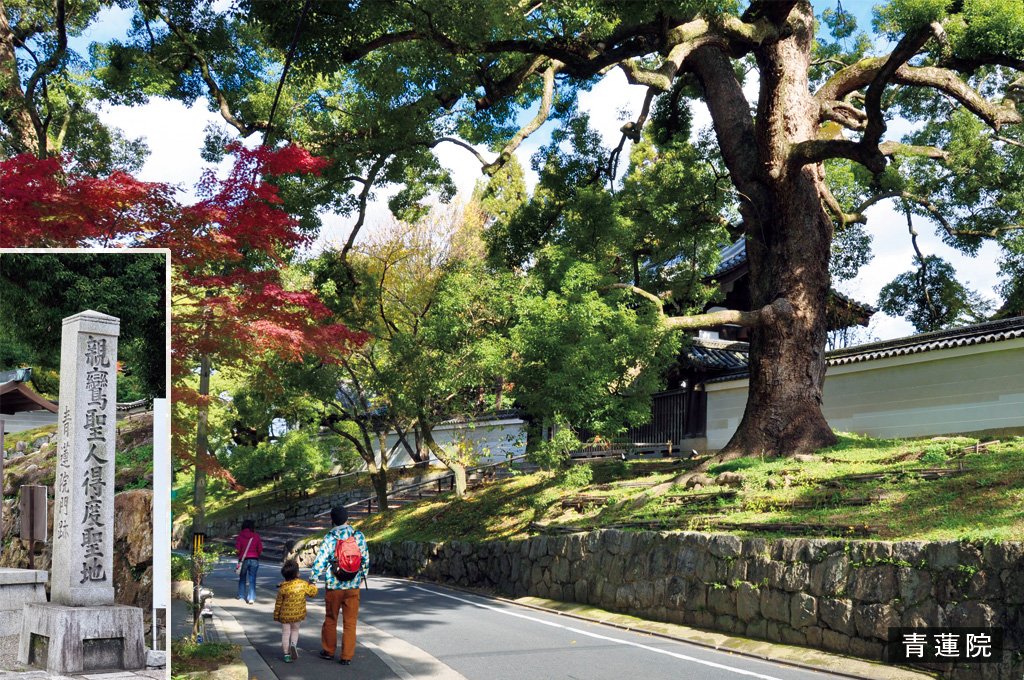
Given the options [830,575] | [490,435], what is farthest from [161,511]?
[490,435]

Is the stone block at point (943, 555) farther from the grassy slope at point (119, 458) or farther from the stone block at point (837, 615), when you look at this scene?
the grassy slope at point (119, 458)

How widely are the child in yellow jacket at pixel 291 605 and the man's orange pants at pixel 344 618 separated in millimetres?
317

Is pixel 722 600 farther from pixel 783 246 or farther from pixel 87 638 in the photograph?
pixel 87 638

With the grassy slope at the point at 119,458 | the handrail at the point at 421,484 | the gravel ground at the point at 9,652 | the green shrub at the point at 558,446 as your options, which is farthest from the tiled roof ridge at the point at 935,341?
the gravel ground at the point at 9,652

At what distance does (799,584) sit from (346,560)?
242 inches

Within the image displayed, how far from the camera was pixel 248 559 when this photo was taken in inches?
620

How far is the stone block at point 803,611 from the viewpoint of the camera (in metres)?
10.8

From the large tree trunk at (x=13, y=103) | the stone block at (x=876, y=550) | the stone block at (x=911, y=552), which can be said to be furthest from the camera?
the large tree trunk at (x=13, y=103)

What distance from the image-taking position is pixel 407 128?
53.3ft

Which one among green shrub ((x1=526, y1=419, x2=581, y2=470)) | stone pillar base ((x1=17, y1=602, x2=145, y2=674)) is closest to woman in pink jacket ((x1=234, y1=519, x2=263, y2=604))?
green shrub ((x1=526, y1=419, x2=581, y2=470))

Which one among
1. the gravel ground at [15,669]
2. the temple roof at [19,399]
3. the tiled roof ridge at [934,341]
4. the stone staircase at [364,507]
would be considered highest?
the tiled roof ridge at [934,341]

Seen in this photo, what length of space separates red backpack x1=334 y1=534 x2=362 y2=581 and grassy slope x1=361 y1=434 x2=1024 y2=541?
631cm

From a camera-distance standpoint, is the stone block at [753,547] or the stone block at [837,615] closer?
the stone block at [837,615]

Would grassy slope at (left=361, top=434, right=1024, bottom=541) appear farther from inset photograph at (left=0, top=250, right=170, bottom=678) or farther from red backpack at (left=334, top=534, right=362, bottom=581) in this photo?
inset photograph at (left=0, top=250, right=170, bottom=678)
